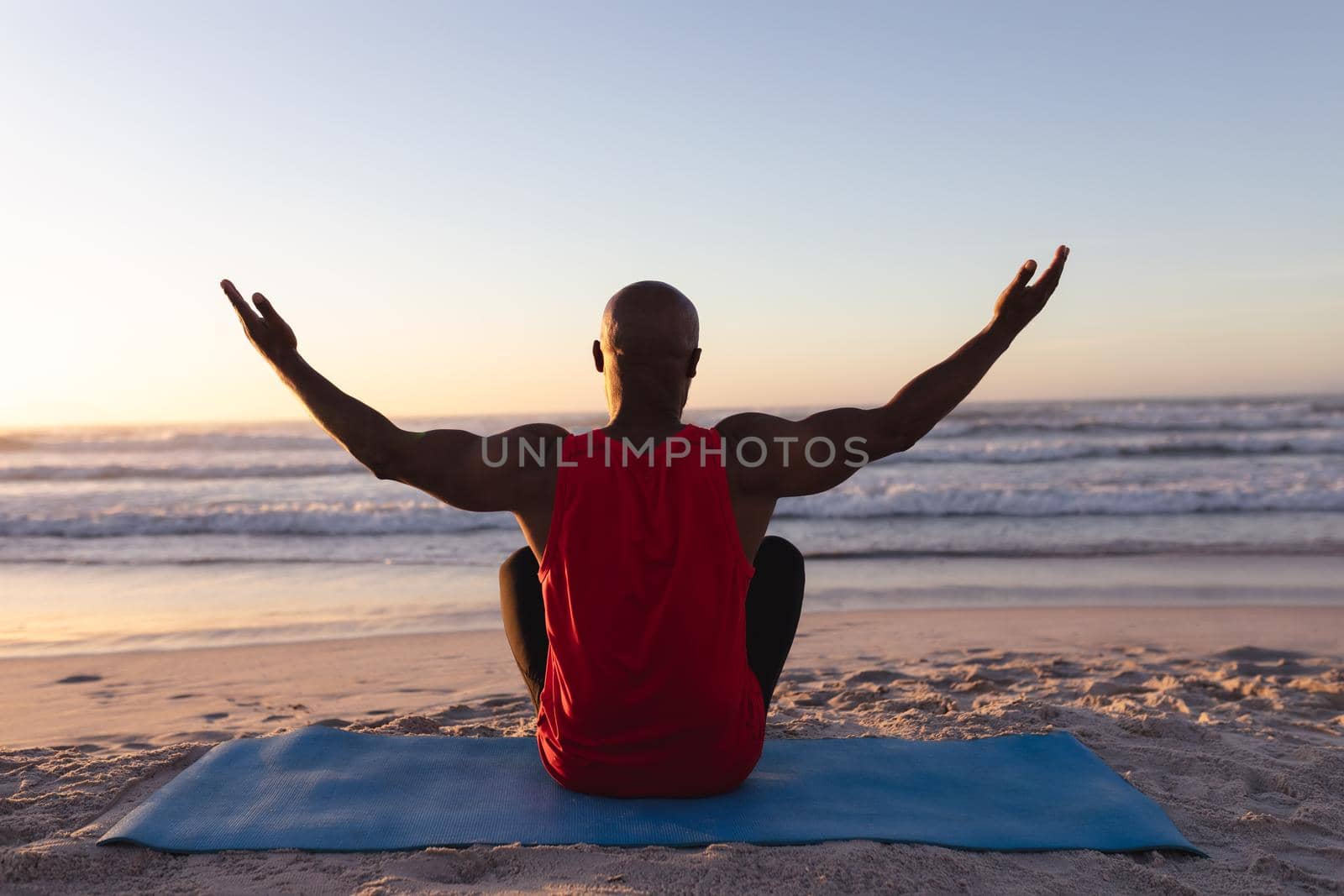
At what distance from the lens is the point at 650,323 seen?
8.42ft

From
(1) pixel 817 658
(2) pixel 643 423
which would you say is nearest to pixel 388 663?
(1) pixel 817 658

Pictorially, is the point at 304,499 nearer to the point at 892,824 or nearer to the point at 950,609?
the point at 950,609

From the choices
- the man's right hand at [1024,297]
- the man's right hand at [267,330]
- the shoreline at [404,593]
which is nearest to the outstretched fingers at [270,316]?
the man's right hand at [267,330]

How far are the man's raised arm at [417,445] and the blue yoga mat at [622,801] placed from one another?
96 cm

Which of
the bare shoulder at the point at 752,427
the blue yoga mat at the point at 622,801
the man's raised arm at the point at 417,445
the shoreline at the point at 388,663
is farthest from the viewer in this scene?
the shoreline at the point at 388,663

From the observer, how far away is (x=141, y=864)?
2.54 metres

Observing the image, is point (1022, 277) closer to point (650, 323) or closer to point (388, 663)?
point (650, 323)

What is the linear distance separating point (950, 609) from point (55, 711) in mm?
5648

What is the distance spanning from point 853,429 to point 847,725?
1.95m

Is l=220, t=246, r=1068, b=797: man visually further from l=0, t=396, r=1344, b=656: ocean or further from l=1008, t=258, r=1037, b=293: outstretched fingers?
l=0, t=396, r=1344, b=656: ocean

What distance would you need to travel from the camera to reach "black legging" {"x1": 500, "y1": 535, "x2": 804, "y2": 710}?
2977mm

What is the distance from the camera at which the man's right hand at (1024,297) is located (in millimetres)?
2633

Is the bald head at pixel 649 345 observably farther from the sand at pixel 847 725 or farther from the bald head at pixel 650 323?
the sand at pixel 847 725

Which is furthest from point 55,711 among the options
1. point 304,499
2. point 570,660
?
point 304,499
